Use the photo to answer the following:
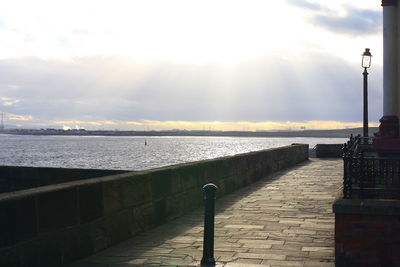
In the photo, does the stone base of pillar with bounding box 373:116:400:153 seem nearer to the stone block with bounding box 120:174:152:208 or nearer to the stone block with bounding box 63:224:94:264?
the stone block with bounding box 120:174:152:208

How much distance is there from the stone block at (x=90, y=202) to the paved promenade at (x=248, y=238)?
51 centimetres

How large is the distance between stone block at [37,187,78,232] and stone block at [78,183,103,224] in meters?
0.12

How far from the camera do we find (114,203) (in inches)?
286

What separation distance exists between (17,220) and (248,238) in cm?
344

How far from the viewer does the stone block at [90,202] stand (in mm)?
6527

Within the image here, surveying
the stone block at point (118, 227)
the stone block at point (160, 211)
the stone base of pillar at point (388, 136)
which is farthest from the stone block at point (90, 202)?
the stone base of pillar at point (388, 136)

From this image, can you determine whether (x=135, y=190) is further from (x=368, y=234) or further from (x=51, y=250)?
(x=368, y=234)

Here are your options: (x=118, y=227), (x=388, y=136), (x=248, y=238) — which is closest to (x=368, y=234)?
(x=248, y=238)

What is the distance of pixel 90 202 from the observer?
671 centimetres

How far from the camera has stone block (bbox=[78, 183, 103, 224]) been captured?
653 cm

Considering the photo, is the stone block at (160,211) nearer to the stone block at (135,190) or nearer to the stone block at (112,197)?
the stone block at (135,190)

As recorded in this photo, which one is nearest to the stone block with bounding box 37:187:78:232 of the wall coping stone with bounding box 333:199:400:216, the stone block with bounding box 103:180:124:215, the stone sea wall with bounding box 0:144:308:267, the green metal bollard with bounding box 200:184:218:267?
the stone sea wall with bounding box 0:144:308:267

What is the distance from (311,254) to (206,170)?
15.5ft

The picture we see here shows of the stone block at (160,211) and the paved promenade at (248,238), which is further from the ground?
the stone block at (160,211)
